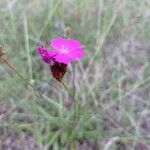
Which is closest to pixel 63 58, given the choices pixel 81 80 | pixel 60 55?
pixel 60 55

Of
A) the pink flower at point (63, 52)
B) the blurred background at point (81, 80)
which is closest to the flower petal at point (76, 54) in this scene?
the pink flower at point (63, 52)

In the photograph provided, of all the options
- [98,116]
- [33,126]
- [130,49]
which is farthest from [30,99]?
[130,49]

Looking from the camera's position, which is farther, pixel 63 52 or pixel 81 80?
pixel 81 80

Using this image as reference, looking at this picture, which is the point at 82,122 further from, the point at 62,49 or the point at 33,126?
the point at 62,49

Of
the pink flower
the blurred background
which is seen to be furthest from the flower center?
the blurred background

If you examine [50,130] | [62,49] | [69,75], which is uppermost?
[62,49]

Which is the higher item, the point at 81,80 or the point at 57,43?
the point at 57,43

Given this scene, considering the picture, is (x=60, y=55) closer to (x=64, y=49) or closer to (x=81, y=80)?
(x=64, y=49)
